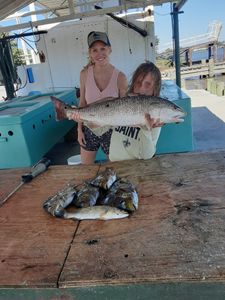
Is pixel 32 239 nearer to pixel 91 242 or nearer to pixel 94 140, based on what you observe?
pixel 91 242

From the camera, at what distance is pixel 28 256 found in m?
1.08

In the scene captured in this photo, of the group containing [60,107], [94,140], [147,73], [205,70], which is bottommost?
[205,70]

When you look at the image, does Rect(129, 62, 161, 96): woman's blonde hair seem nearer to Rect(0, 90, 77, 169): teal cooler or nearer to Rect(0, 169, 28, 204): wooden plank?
Rect(0, 169, 28, 204): wooden plank

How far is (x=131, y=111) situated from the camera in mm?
1810

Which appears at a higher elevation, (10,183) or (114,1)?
(114,1)

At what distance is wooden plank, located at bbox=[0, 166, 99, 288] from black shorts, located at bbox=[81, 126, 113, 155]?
784 mm

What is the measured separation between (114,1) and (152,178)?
6.80 meters

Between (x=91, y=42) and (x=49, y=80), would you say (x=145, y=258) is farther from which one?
(x=49, y=80)

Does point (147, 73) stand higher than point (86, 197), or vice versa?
point (147, 73)

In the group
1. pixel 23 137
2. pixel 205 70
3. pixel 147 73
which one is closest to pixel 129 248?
pixel 147 73


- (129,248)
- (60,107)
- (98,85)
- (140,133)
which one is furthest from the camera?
(98,85)

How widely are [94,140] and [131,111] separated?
0.75 m

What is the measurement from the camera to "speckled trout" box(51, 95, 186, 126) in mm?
1753

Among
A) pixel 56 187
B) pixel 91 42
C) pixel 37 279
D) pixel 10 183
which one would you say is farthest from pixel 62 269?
pixel 91 42
